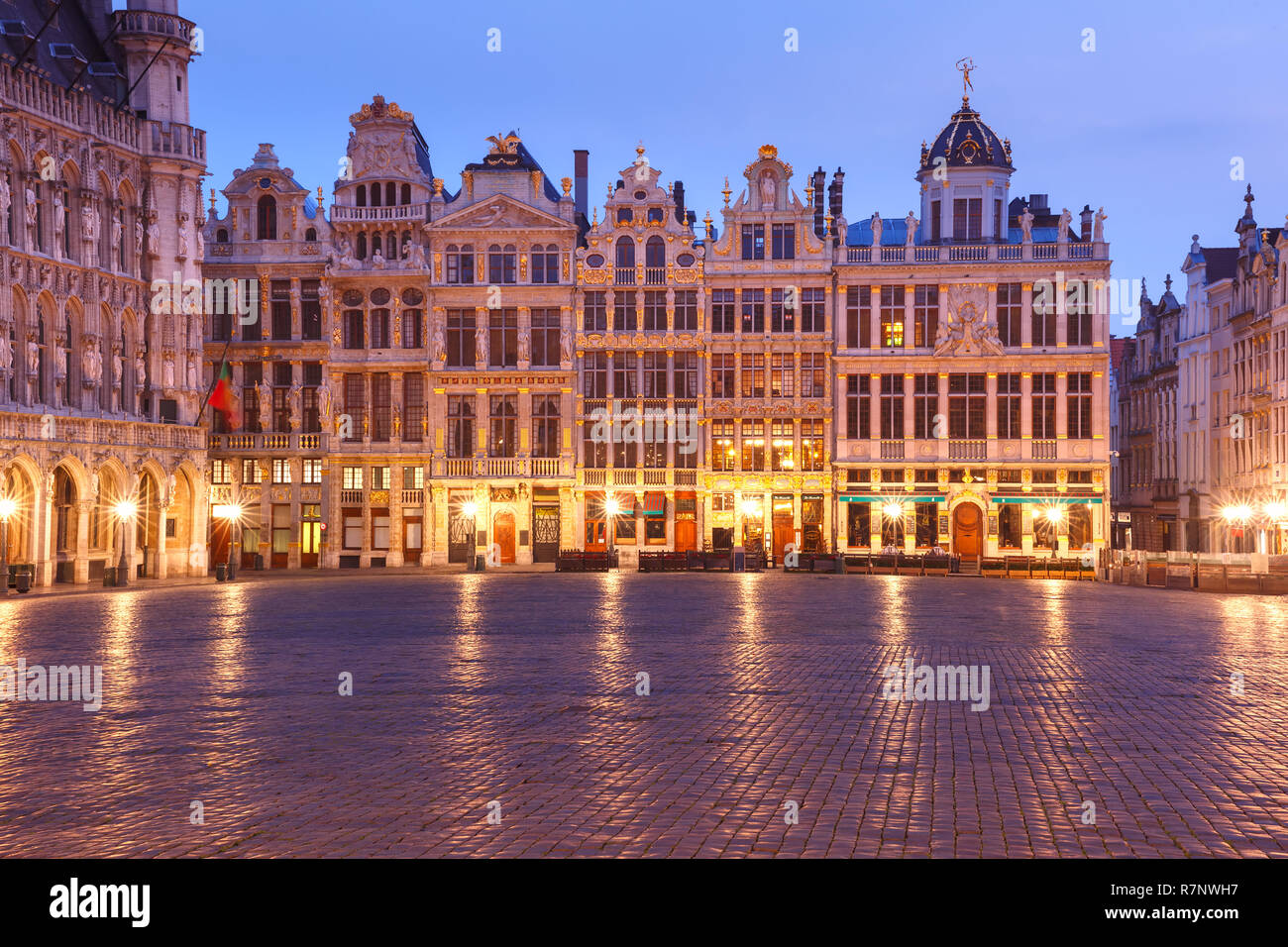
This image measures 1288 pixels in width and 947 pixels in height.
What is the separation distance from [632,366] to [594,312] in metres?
2.82

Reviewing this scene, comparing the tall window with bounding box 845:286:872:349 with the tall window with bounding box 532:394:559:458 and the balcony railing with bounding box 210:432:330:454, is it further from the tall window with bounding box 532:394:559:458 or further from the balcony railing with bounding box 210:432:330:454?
the balcony railing with bounding box 210:432:330:454

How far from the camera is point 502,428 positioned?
5984 centimetres

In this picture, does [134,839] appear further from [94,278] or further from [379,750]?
[94,278]

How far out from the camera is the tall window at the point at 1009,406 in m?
58.0

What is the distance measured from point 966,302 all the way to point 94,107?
1350 inches

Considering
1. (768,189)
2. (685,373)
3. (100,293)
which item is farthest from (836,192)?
(100,293)

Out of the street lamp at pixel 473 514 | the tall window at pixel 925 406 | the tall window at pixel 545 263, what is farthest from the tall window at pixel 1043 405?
the street lamp at pixel 473 514

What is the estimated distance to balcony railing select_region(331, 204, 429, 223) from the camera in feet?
194

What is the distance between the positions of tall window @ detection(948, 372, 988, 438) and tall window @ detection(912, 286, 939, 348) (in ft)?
6.40

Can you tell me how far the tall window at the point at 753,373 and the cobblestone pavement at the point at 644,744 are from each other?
33613mm

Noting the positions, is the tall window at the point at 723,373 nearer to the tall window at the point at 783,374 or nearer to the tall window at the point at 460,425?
the tall window at the point at 783,374

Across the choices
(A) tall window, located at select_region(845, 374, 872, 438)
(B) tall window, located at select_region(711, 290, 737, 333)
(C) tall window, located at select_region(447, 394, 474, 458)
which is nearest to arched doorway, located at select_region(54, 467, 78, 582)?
(C) tall window, located at select_region(447, 394, 474, 458)
